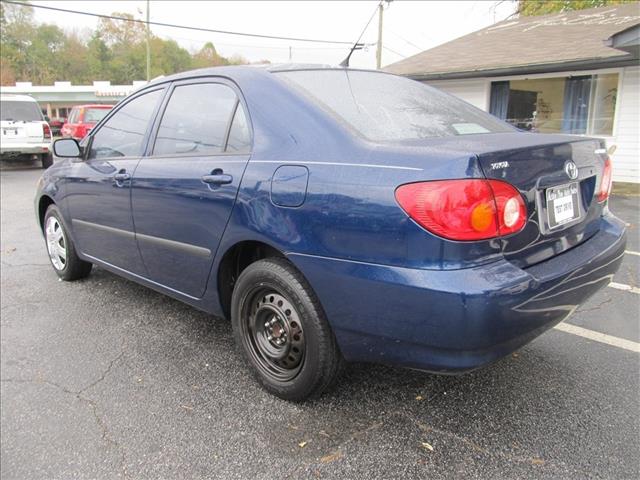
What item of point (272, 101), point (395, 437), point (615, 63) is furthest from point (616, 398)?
point (615, 63)

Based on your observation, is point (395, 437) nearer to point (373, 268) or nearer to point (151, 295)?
point (373, 268)

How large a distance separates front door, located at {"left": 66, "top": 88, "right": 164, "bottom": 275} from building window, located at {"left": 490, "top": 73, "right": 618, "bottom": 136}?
8499 mm

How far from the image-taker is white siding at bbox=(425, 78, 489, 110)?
12.7 m

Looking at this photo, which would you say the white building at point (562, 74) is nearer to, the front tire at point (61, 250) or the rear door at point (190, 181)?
the rear door at point (190, 181)

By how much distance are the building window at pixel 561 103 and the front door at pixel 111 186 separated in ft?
27.9

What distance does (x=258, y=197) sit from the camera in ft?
7.97

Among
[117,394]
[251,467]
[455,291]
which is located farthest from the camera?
[117,394]

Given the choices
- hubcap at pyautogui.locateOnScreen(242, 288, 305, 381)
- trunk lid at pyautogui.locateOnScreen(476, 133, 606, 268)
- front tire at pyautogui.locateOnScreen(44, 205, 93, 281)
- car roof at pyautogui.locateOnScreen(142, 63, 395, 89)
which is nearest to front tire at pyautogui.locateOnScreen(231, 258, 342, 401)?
hubcap at pyautogui.locateOnScreen(242, 288, 305, 381)

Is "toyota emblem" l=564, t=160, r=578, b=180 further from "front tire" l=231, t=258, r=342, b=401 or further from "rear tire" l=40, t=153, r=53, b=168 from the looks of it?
"rear tire" l=40, t=153, r=53, b=168

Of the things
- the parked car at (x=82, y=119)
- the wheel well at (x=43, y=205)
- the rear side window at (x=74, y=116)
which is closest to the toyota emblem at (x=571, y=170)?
the wheel well at (x=43, y=205)

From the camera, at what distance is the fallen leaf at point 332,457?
2.15 metres

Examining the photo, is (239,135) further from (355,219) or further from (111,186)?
(111,186)

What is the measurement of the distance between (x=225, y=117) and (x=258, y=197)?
68 centimetres

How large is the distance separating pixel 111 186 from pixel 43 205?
173 cm
